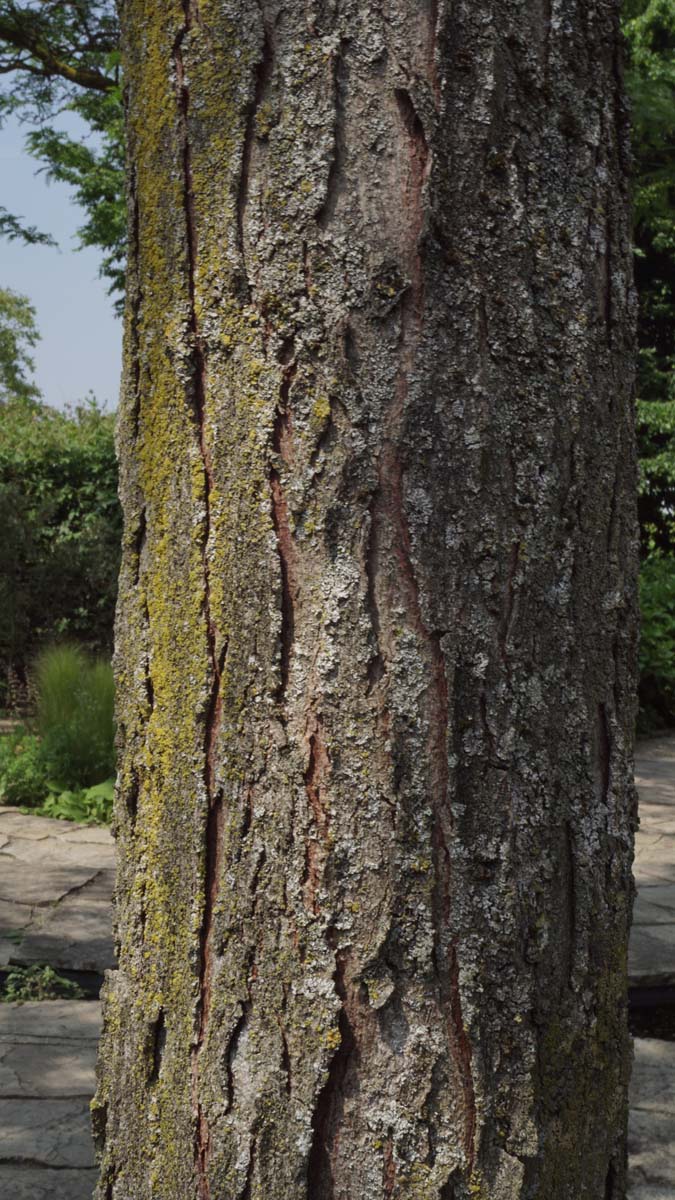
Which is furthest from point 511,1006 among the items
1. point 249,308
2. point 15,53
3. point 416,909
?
point 15,53

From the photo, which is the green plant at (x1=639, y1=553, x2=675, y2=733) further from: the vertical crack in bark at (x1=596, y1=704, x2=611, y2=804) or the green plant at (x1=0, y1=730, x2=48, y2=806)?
the vertical crack in bark at (x1=596, y1=704, x2=611, y2=804)

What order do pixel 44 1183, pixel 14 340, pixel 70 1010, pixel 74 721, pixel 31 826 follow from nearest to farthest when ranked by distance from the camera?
pixel 44 1183 → pixel 70 1010 → pixel 31 826 → pixel 74 721 → pixel 14 340

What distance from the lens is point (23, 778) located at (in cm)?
681

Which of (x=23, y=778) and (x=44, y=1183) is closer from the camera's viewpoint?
(x=44, y=1183)

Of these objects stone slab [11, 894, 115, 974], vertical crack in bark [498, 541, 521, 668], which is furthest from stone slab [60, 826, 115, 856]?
vertical crack in bark [498, 541, 521, 668]

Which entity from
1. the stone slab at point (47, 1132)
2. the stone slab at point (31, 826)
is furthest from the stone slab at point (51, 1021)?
the stone slab at point (31, 826)

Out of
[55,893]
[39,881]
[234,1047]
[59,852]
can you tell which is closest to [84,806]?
[59,852]

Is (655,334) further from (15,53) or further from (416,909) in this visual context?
(416,909)

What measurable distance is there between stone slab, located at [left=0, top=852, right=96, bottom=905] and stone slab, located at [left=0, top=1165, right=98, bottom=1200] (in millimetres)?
2310

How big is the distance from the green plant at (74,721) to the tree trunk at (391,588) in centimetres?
564

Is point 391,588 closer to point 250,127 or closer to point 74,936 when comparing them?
point 250,127

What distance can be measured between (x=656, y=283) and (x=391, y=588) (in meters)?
15.3

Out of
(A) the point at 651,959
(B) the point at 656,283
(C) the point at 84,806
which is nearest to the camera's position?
(A) the point at 651,959

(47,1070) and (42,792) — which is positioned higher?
(42,792)
